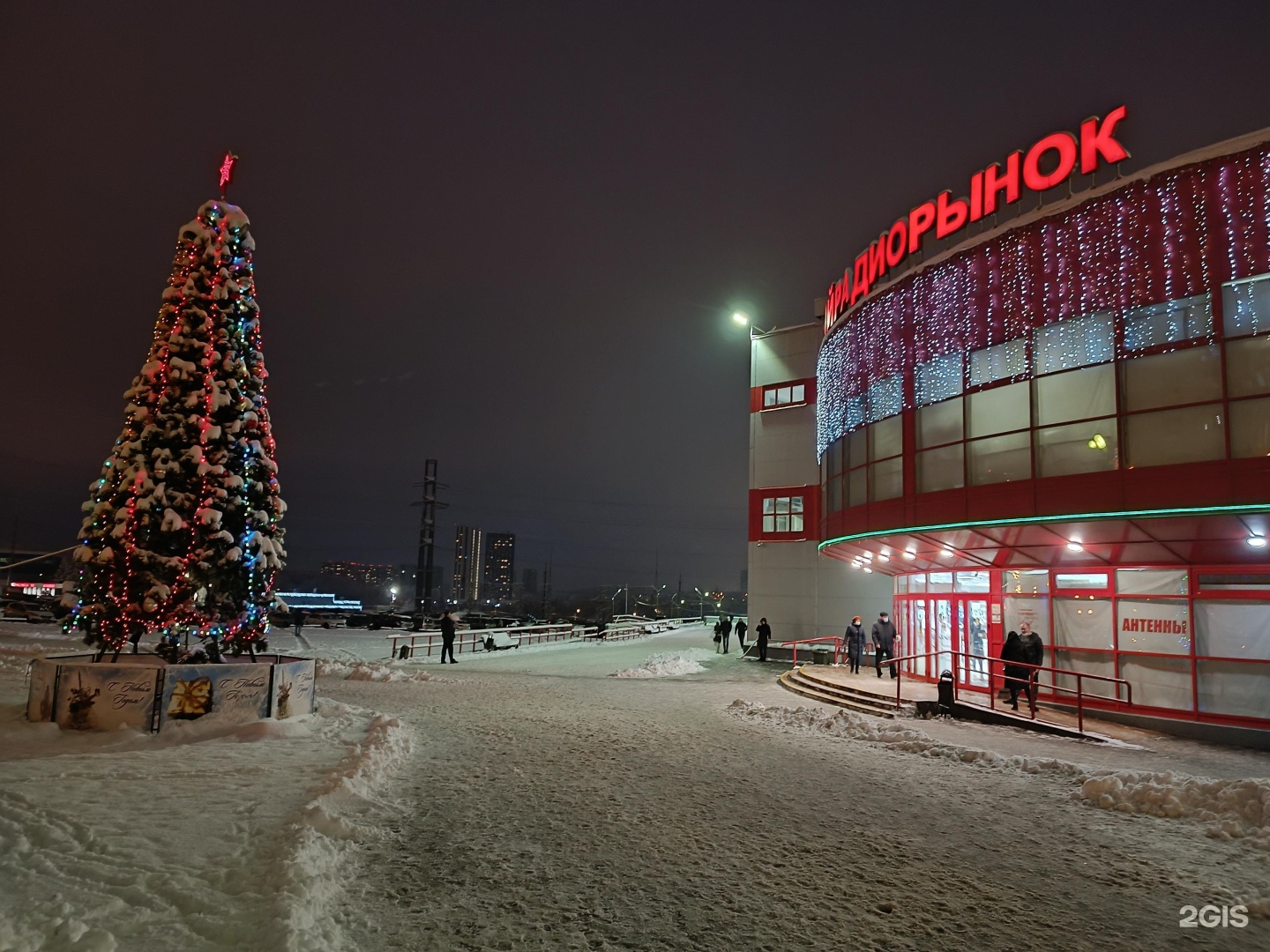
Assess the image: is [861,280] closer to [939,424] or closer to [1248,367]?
[939,424]

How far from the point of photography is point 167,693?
10.9 m

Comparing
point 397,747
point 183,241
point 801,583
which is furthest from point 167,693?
point 801,583

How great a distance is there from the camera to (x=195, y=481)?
40.0 ft

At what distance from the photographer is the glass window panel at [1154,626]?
15281 millimetres

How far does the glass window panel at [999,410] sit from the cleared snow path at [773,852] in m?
6.73

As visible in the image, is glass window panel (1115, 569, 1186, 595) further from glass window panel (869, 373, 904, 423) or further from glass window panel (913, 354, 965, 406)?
glass window panel (869, 373, 904, 423)

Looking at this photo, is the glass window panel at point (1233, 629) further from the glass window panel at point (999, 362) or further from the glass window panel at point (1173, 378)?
the glass window panel at point (999, 362)

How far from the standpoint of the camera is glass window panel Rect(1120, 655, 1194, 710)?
15.1 metres

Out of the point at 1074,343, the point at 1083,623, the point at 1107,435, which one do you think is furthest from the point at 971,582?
the point at 1074,343

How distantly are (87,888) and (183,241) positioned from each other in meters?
10.8

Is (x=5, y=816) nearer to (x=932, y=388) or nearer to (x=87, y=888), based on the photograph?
(x=87, y=888)

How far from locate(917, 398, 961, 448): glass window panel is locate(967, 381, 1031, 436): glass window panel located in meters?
0.46

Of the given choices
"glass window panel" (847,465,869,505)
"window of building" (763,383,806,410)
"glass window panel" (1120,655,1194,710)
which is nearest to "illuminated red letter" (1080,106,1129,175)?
"glass window panel" (847,465,869,505)

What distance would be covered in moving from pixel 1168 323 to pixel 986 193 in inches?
227
